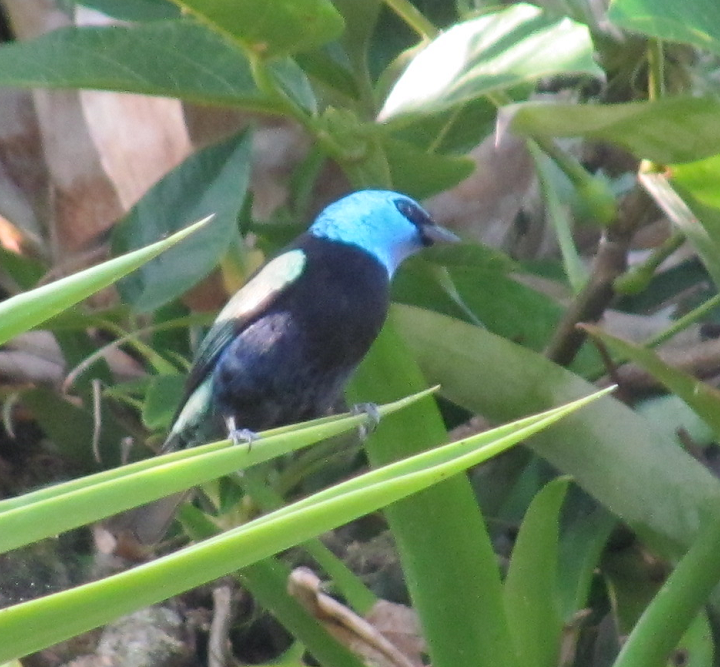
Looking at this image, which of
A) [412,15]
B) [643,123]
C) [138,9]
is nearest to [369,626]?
[643,123]

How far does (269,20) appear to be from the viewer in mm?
750

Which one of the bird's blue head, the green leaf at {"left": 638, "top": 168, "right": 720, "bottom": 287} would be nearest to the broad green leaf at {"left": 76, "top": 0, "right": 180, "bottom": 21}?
the bird's blue head

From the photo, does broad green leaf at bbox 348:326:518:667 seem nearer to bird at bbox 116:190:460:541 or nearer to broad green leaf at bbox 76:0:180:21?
bird at bbox 116:190:460:541

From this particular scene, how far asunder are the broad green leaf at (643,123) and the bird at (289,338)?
0.32 m

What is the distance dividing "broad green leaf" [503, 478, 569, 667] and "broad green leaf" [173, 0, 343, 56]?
0.43m

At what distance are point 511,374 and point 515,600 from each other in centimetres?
20

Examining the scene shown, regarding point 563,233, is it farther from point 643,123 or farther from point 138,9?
point 138,9

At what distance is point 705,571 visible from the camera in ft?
2.52

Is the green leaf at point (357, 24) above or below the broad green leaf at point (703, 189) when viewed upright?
above

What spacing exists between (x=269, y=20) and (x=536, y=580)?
0.52m

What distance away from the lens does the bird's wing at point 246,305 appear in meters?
1.05

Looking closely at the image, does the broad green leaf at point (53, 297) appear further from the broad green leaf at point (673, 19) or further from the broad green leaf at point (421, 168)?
the broad green leaf at point (421, 168)

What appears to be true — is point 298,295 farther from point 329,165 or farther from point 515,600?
point 329,165

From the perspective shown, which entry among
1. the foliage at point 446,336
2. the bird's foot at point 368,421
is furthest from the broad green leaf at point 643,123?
the bird's foot at point 368,421
